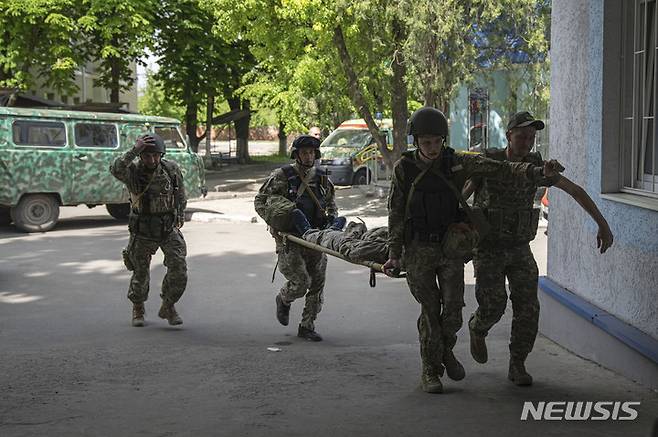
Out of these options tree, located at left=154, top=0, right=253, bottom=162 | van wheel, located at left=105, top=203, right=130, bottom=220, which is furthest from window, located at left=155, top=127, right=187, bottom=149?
tree, located at left=154, top=0, right=253, bottom=162

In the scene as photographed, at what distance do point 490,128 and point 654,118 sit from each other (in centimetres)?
1875

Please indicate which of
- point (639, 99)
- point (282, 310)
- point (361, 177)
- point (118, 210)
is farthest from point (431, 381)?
point (361, 177)

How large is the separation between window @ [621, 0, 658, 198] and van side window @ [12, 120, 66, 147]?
12119mm

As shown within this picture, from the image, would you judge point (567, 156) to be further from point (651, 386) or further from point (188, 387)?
point (188, 387)

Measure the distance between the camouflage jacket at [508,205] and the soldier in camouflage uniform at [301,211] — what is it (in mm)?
1962

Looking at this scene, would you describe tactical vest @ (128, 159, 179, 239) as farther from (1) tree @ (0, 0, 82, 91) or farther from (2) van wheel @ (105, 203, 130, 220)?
(1) tree @ (0, 0, 82, 91)

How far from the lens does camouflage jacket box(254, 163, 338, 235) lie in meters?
7.64

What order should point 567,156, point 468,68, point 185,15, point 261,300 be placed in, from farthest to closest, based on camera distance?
point 185,15
point 468,68
point 261,300
point 567,156

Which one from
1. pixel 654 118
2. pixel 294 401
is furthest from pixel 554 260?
pixel 294 401

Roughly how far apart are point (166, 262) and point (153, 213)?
0.50 meters

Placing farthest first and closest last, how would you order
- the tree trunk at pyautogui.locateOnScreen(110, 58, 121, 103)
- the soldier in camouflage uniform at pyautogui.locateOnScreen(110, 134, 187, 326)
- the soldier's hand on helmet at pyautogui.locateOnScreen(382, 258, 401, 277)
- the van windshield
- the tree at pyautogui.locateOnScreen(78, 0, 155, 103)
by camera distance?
the tree trunk at pyautogui.locateOnScreen(110, 58, 121, 103) < the van windshield < the tree at pyautogui.locateOnScreen(78, 0, 155, 103) < the soldier in camouflage uniform at pyautogui.locateOnScreen(110, 134, 187, 326) < the soldier's hand on helmet at pyautogui.locateOnScreen(382, 258, 401, 277)

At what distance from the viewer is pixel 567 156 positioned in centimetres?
739

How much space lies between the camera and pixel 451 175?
5.72m

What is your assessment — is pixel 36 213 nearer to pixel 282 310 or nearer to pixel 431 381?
pixel 282 310
